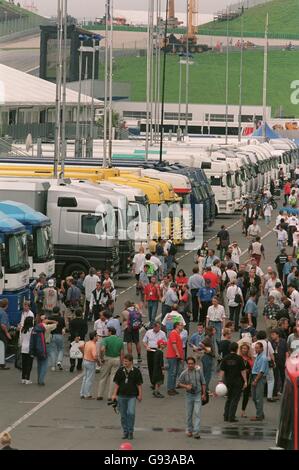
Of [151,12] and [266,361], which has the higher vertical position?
[151,12]

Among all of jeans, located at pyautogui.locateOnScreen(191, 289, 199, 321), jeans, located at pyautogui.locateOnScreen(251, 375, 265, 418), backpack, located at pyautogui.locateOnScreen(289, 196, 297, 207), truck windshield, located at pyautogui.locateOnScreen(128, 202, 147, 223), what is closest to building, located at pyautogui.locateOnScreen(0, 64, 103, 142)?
backpack, located at pyautogui.locateOnScreen(289, 196, 297, 207)

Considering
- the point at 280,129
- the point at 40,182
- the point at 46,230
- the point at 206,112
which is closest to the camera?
the point at 46,230

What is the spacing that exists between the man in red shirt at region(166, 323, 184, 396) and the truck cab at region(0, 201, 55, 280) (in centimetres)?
952

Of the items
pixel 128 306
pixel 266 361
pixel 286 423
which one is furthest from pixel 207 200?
pixel 286 423

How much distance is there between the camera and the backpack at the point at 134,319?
95.9 ft

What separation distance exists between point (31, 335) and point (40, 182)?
14.4 m

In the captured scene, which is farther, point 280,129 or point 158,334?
point 280,129

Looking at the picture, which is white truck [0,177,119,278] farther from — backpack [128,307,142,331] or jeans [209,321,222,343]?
backpack [128,307,142,331]

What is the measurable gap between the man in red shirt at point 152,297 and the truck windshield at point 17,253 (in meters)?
2.56

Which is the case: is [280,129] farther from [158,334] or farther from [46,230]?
[158,334]

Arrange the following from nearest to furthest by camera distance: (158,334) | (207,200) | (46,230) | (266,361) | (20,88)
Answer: (266,361) < (158,334) < (46,230) < (207,200) < (20,88)

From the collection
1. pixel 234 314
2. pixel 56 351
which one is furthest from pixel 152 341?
pixel 234 314

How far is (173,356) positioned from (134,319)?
2897 mm

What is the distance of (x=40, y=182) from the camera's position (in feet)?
136
